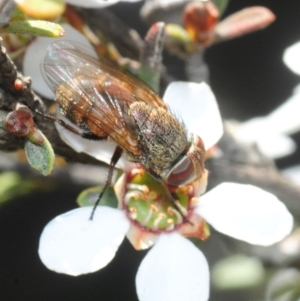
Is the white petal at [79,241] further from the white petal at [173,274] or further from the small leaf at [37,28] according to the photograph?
the small leaf at [37,28]

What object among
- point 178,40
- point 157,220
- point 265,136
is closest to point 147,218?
point 157,220

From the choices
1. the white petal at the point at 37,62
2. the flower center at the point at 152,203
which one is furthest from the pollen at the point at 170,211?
the white petal at the point at 37,62

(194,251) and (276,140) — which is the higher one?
(194,251)

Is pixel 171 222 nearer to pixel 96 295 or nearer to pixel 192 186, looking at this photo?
pixel 192 186

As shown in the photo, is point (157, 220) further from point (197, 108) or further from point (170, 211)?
point (197, 108)

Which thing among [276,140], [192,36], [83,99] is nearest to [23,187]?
[83,99]

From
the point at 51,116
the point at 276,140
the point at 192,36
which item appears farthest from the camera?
the point at 276,140
